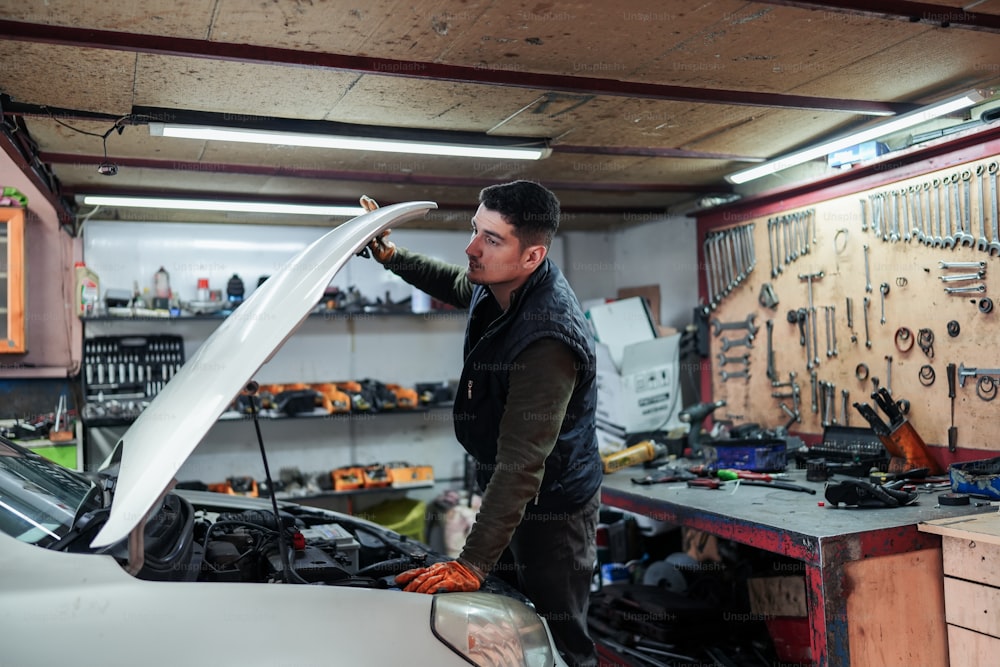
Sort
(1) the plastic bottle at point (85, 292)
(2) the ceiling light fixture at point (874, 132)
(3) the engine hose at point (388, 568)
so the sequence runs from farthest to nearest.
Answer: (1) the plastic bottle at point (85, 292), (2) the ceiling light fixture at point (874, 132), (3) the engine hose at point (388, 568)

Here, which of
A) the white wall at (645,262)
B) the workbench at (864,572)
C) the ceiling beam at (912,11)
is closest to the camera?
the ceiling beam at (912,11)

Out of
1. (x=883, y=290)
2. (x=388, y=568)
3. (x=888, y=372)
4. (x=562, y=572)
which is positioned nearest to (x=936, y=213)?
(x=883, y=290)

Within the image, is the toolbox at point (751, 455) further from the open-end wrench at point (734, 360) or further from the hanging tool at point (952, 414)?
the open-end wrench at point (734, 360)

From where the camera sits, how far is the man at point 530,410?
1.86 metres

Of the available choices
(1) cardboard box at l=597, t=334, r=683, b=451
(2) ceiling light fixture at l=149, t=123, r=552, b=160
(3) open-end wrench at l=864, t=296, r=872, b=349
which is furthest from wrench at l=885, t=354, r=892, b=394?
(2) ceiling light fixture at l=149, t=123, r=552, b=160

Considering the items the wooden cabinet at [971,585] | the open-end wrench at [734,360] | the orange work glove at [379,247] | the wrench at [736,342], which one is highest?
the orange work glove at [379,247]

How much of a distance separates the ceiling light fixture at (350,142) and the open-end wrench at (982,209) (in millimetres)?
1823

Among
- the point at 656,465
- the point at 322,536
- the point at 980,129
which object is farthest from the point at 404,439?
the point at 980,129

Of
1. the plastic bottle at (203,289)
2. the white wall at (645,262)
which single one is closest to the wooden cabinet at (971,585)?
the white wall at (645,262)

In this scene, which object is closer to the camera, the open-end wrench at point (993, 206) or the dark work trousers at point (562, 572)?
the dark work trousers at point (562, 572)

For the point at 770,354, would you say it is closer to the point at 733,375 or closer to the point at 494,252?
the point at 733,375

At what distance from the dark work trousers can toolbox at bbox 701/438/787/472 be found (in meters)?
1.49

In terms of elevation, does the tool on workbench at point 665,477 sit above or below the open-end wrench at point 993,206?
below

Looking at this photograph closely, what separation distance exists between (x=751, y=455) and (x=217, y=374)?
9.14ft
